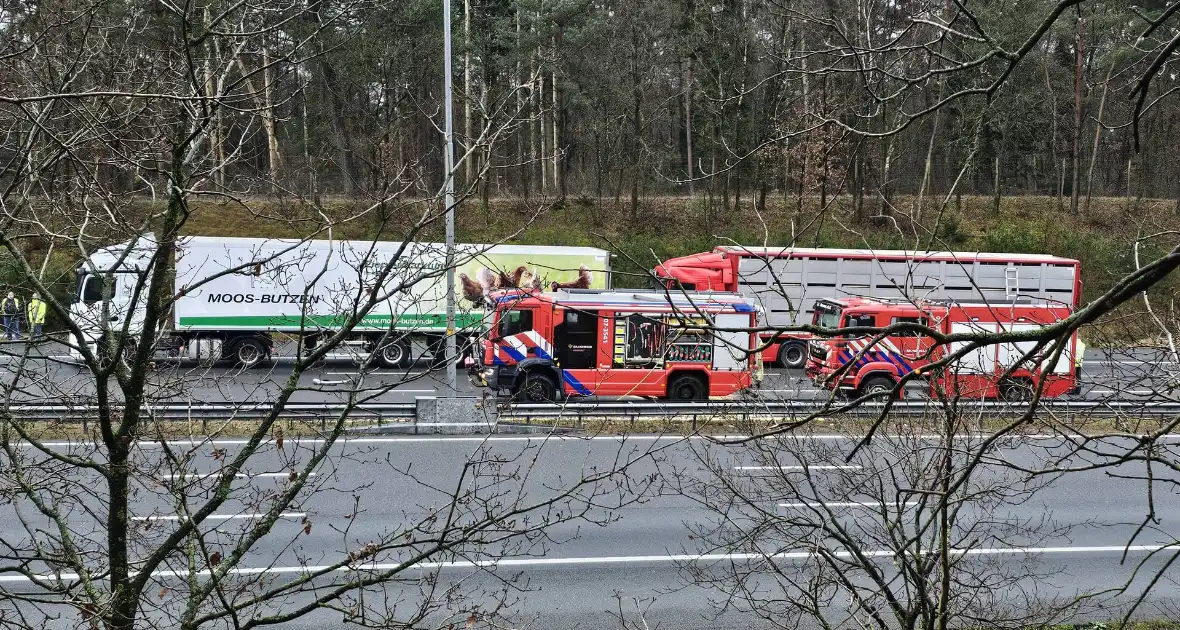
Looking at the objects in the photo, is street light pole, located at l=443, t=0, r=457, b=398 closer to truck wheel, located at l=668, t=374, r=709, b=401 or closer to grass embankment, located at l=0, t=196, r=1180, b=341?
truck wheel, located at l=668, t=374, r=709, b=401

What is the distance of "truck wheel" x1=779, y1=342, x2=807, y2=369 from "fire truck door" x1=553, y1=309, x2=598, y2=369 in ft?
26.0

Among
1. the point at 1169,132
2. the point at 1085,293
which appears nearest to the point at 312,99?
the point at 1085,293

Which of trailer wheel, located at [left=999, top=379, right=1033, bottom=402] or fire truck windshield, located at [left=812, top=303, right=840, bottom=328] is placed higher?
trailer wheel, located at [left=999, top=379, right=1033, bottom=402]

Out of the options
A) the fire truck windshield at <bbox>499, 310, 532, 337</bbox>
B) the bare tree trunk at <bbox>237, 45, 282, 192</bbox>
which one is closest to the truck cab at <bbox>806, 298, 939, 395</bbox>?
the fire truck windshield at <bbox>499, 310, 532, 337</bbox>

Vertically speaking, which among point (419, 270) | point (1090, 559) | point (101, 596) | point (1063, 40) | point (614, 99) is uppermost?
point (1063, 40)

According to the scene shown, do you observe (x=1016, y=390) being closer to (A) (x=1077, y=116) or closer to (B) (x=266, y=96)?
(B) (x=266, y=96)

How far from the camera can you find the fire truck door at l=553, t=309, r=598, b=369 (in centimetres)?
1764

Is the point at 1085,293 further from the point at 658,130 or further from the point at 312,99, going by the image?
the point at 312,99

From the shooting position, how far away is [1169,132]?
3812 centimetres

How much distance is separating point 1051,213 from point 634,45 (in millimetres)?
18340

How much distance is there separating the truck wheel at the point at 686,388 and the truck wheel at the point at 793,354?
251 inches

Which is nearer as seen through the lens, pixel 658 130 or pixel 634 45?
pixel 634 45

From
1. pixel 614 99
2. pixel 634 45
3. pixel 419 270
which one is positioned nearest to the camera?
pixel 419 270

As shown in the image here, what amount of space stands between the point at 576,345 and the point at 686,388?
2323mm
